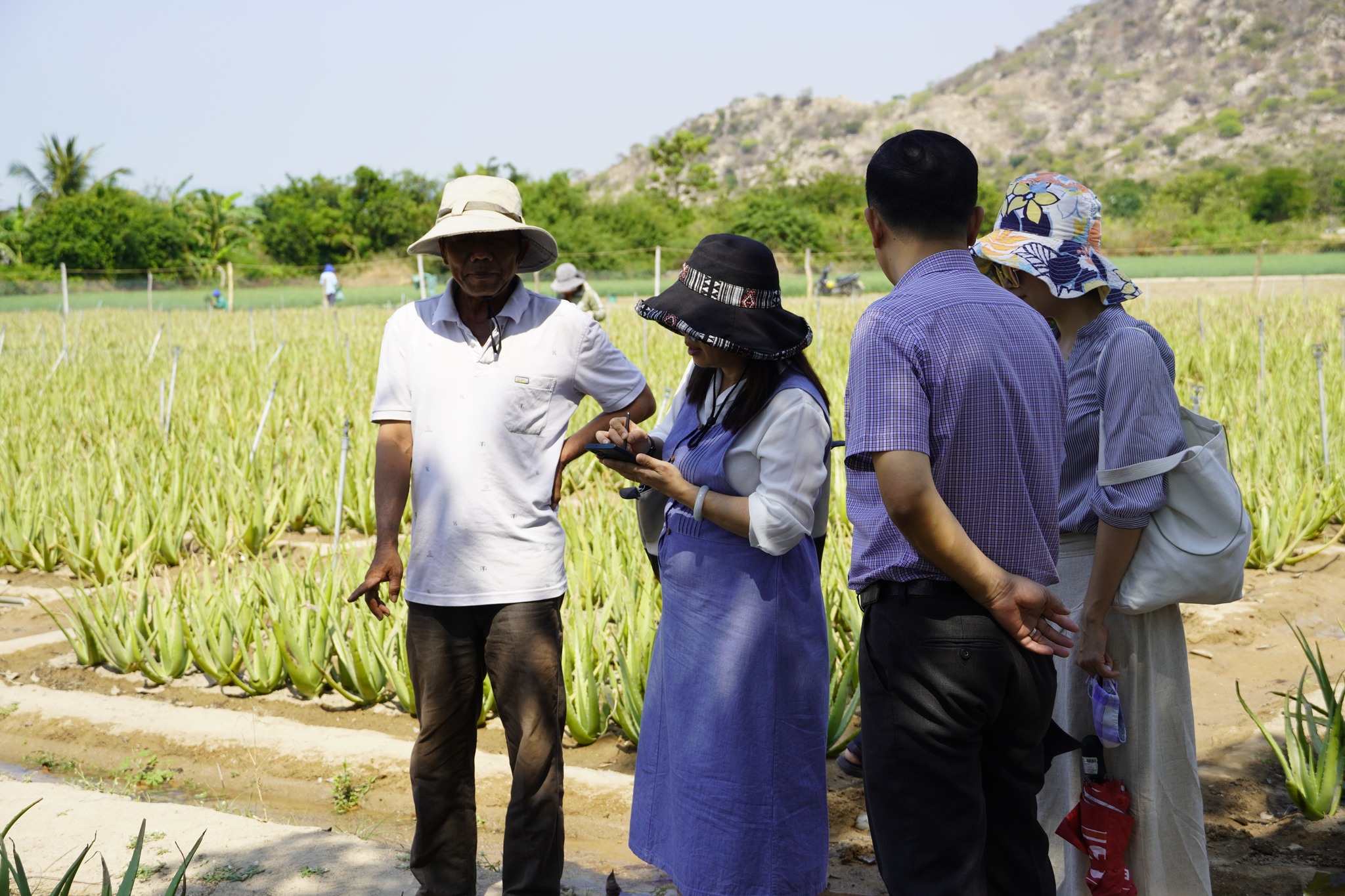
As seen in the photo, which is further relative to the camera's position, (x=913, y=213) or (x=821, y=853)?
(x=821, y=853)

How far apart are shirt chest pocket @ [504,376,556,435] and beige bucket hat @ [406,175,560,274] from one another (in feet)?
0.87

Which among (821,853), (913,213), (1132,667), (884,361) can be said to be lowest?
(821,853)

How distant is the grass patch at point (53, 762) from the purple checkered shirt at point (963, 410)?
115 inches

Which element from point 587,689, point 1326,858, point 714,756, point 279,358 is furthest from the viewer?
point 279,358

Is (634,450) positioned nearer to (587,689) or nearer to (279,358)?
(587,689)

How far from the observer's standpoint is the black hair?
5.24ft

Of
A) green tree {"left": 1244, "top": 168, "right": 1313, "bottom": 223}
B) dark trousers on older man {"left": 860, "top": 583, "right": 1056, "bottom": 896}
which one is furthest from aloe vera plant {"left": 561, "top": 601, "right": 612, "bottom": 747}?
green tree {"left": 1244, "top": 168, "right": 1313, "bottom": 223}

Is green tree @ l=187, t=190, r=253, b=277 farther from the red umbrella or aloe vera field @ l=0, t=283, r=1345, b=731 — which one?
the red umbrella

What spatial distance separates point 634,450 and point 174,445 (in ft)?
16.2

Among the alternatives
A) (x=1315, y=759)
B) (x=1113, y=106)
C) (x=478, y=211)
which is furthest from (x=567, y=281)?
(x=1113, y=106)

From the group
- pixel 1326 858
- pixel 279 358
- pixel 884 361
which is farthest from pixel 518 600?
pixel 279 358

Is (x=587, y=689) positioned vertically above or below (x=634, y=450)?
below

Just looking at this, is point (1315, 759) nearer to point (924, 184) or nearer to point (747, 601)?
point (747, 601)

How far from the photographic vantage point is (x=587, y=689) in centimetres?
337
